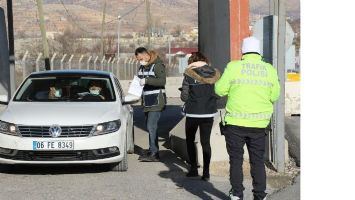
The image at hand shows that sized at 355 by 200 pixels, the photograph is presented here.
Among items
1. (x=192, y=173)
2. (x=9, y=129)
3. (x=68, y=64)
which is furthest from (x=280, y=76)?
(x=68, y=64)

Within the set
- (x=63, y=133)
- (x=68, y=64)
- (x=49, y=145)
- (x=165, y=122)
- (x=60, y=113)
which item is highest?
(x=60, y=113)

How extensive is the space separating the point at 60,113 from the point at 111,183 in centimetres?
127

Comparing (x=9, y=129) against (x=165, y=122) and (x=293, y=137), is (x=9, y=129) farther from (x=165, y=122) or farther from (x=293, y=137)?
(x=165, y=122)

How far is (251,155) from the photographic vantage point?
665 cm

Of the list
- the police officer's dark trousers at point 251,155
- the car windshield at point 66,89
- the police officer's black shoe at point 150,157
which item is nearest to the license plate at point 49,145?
the car windshield at point 66,89

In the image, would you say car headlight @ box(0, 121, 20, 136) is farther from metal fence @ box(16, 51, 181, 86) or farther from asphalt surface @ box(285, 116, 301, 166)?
metal fence @ box(16, 51, 181, 86)

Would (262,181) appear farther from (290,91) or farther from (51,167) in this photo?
(290,91)

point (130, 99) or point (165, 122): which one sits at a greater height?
point (130, 99)

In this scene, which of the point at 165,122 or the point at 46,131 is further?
the point at 165,122

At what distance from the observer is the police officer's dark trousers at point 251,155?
21.5ft

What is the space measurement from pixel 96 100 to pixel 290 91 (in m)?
9.27

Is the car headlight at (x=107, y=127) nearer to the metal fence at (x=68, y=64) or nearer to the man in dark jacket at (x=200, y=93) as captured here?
the man in dark jacket at (x=200, y=93)
